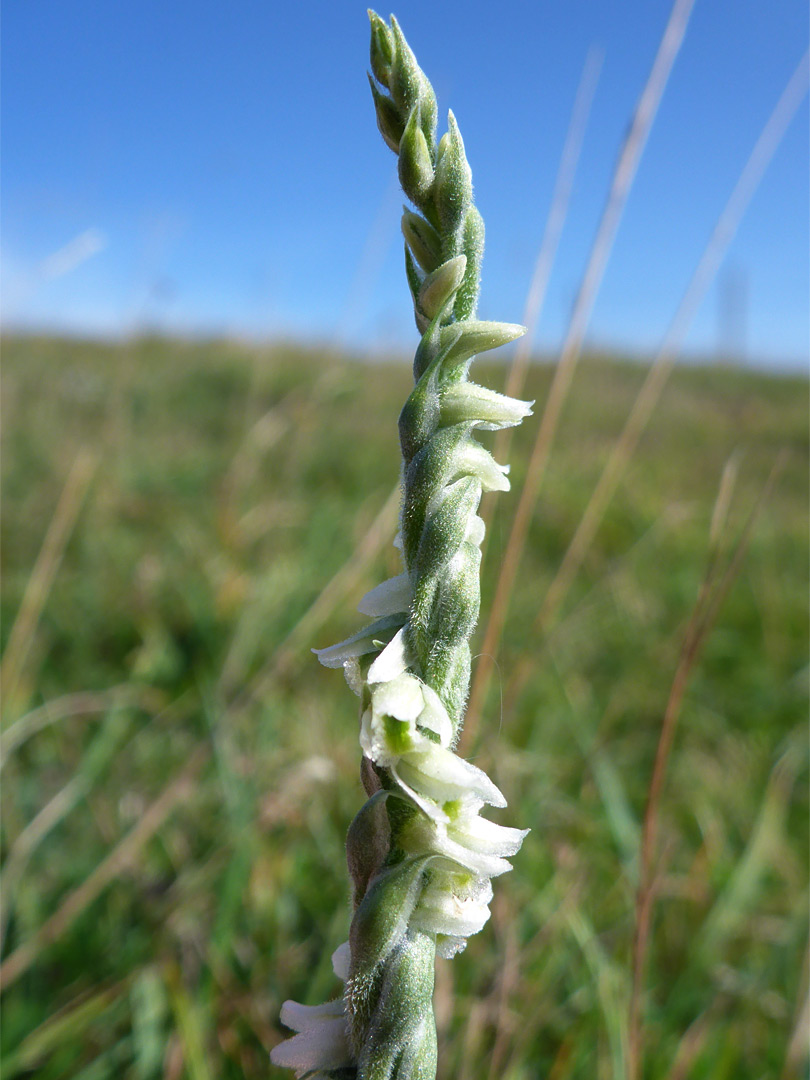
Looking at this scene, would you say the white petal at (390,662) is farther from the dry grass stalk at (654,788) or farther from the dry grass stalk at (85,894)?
the dry grass stalk at (85,894)

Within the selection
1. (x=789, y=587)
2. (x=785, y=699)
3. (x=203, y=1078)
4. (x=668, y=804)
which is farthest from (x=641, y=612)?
(x=203, y=1078)

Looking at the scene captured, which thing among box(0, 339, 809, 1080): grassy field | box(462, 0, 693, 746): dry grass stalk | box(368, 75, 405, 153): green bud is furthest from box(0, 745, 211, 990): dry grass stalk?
box(368, 75, 405, 153): green bud

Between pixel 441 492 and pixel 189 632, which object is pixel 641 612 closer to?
pixel 189 632

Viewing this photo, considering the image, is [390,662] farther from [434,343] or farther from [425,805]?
[434,343]

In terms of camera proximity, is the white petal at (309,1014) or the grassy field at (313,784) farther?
the grassy field at (313,784)

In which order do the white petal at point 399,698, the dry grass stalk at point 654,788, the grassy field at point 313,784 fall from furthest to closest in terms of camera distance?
the grassy field at point 313,784, the dry grass stalk at point 654,788, the white petal at point 399,698

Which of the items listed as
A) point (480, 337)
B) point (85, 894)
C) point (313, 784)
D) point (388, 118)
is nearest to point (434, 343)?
point (480, 337)

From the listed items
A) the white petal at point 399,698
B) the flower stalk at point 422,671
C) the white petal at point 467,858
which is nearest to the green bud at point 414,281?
the flower stalk at point 422,671

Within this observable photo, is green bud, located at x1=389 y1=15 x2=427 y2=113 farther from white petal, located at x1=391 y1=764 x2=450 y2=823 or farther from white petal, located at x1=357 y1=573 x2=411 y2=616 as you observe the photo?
white petal, located at x1=391 y1=764 x2=450 y2=823

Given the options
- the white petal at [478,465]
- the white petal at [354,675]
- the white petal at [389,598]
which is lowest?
the white petal at [354,675]
